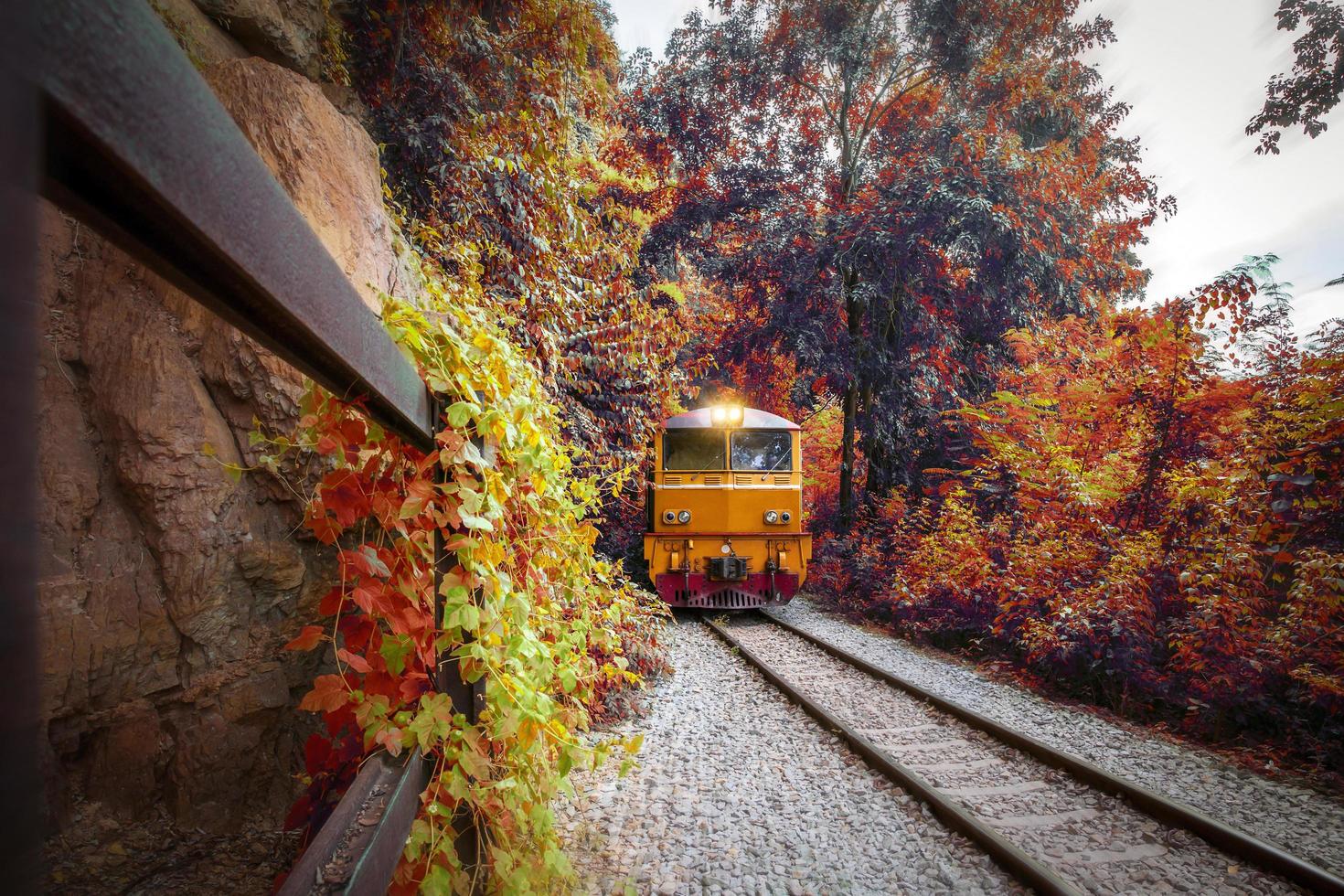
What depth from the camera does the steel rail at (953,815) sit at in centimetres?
268

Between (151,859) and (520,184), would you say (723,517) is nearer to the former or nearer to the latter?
(520,184)

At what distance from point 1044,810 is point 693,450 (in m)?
5.95

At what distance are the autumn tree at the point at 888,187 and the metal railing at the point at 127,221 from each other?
10.0m

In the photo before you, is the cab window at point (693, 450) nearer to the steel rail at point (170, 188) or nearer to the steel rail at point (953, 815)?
the steel rail at point (953, 815)

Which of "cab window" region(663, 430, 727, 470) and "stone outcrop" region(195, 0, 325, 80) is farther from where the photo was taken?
"cab window" region(663, 430, 727, 470)

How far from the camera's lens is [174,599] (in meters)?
2.00

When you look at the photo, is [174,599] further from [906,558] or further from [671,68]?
[671,68]

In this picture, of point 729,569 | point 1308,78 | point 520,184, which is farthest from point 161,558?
point 1308,78

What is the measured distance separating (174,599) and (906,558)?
28.3ft

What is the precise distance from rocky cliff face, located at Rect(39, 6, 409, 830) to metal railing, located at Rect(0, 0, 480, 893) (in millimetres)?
1193

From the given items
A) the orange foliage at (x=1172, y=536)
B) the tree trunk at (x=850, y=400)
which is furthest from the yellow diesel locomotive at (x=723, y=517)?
the tree trunk at (x=850, y=400)

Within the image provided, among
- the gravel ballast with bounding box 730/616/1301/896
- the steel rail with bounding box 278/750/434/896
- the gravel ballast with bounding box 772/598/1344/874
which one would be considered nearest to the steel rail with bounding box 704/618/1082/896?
the gravel ballast with bounding box 730/616/1301/896

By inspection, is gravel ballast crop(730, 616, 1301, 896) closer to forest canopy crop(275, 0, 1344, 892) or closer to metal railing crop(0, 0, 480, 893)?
forest canopy crop(275, 0, 1344, 892)

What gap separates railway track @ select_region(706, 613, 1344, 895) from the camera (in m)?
2.77
